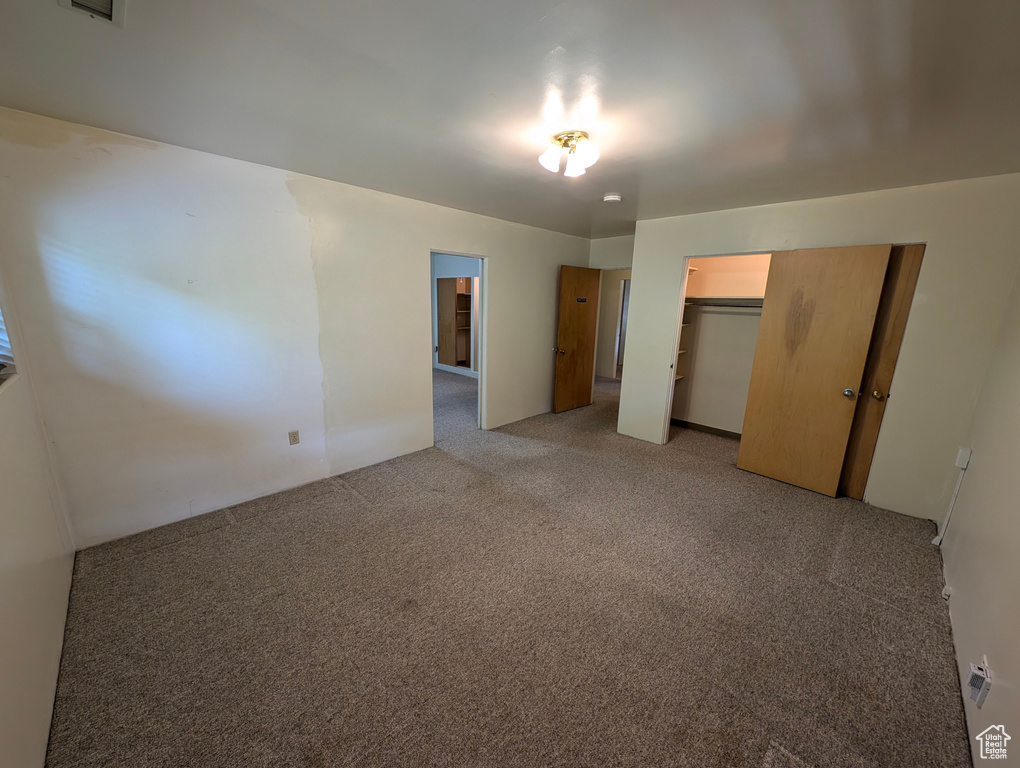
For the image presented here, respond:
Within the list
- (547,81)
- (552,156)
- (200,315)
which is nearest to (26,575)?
(200,315)

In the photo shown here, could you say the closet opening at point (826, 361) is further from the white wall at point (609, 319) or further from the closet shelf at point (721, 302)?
the white wall at point (609, 319)

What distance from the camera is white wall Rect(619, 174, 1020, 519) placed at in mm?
2400

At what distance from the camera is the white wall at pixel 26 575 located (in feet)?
3.71

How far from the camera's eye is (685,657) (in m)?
1.66

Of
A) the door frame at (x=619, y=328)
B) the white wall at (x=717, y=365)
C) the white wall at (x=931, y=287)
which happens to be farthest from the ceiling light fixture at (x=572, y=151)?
the door frame at (x=619, y=328)

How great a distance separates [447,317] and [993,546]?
22.7ft

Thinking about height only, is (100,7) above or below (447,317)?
above

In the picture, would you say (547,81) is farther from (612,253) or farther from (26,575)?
(612,253)

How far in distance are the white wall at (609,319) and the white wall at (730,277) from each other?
2639 millimetres

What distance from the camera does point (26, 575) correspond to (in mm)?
1396

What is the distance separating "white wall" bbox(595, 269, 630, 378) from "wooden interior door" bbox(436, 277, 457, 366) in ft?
9.14

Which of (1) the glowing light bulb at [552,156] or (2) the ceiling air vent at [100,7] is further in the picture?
(1) the glowing light bulb at [552,156]

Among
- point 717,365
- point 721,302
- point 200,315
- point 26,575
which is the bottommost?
point 26,575

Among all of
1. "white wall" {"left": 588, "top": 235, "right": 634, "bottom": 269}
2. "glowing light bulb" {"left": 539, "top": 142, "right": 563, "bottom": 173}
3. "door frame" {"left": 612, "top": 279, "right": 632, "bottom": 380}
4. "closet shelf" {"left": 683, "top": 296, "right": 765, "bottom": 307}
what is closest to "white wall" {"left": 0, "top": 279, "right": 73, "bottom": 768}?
"glowing light bulb" {"left": 539, "top": 142, "right": 563, "bottom": 173}
